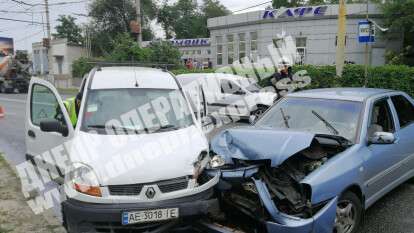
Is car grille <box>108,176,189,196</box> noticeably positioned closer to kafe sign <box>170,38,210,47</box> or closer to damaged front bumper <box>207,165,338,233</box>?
damaged front bumper <box>207,165,338,233</box>

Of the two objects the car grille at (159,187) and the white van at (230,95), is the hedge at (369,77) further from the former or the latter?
the car grille at (159,187)

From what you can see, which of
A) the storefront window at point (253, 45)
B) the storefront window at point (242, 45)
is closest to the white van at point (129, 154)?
the storefront window at point (253, 45)

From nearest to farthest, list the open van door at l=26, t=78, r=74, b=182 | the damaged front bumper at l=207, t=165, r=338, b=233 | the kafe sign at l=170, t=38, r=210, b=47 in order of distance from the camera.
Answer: the damaged front bumper at l=207, t=165, r=338, b=233
the open van door at l=26, t=78, r=74, b=182
the kafe sign at l=170, t=38, r=210, b=47

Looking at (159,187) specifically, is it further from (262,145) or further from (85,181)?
(262,145)

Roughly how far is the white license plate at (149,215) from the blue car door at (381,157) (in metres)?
2.10

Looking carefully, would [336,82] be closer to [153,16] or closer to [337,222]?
[337,222]

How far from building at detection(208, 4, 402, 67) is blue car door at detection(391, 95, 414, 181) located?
21.8m

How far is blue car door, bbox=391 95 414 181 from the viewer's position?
504 centimetres

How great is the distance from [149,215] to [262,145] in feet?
4.31

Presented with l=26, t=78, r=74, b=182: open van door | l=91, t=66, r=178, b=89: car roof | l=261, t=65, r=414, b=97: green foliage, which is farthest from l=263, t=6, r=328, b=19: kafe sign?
l=26, t=78, r=74, b=182: open van door

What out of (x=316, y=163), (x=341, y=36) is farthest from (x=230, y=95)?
(x=316, y=163)

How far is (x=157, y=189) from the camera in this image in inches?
152

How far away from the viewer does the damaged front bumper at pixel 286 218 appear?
337 centimetres

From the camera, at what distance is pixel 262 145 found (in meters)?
4.00
